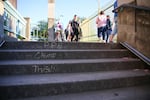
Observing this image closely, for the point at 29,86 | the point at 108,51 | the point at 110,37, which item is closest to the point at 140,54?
the point at 108,51

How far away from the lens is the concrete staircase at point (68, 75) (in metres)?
2.76

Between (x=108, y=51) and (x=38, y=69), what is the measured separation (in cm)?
184

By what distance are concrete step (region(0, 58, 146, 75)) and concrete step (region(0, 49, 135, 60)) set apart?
224 millimetres

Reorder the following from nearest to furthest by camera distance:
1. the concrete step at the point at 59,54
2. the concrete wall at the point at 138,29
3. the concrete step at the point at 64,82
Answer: the concrete step at the point at 64,82
the concrete step at the point at 59,54
the concrete wall at the point at 138,29

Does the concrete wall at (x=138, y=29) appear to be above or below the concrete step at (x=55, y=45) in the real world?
above

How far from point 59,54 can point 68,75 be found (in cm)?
→ 74

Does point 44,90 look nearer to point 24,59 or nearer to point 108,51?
point 24,59

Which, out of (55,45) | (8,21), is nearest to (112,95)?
(55,45)

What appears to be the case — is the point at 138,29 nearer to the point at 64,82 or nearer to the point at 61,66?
the point at 61,66

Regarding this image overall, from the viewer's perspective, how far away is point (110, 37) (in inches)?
344

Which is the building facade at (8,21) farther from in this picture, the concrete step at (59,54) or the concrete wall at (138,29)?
the concrete wall at (138,29)

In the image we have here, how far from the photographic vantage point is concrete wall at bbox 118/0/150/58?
4.52 m

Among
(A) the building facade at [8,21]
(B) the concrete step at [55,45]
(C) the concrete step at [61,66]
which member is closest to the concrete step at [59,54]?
(C) the concrete step at [61,66]

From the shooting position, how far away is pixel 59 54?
A: 3867mm
